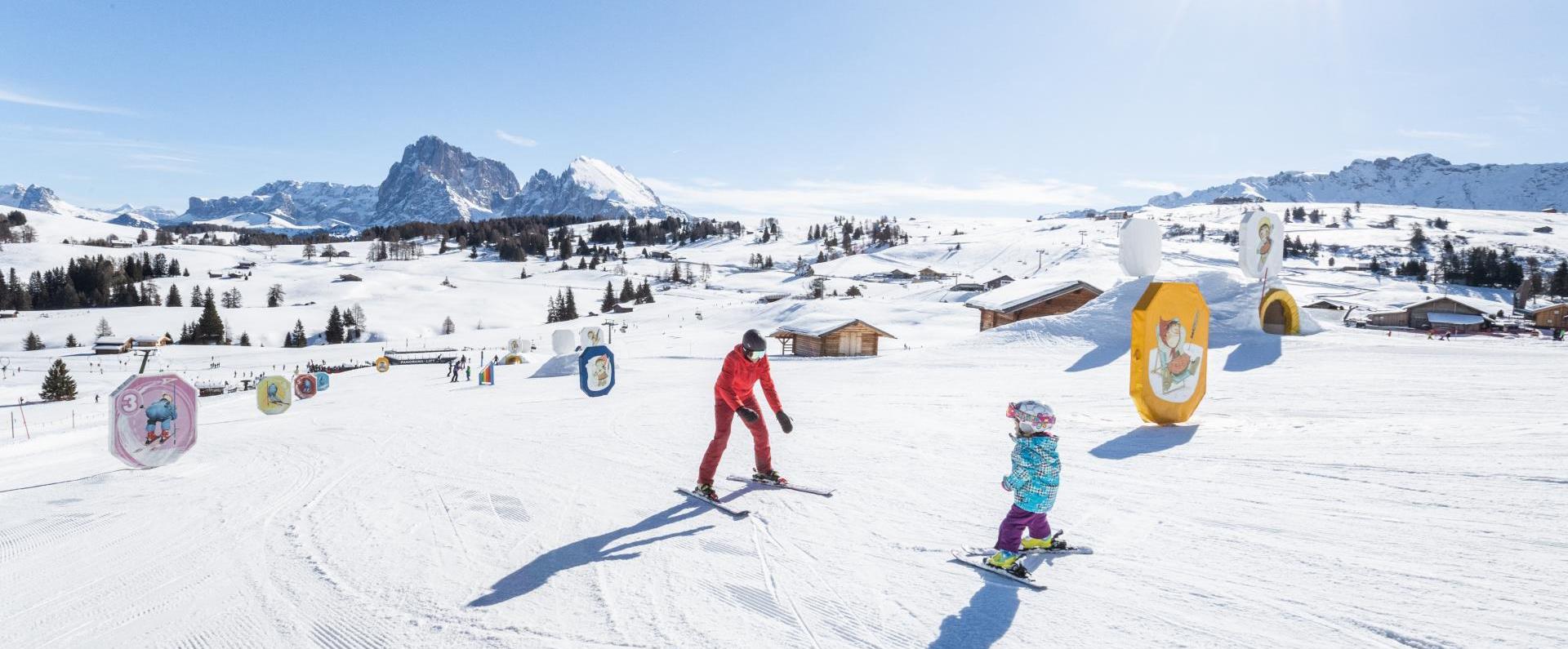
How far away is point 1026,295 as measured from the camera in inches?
1433

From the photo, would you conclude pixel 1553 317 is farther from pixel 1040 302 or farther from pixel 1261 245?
pixel 1261 245

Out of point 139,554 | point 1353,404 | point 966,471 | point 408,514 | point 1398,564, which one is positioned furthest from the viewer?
point 1353,404

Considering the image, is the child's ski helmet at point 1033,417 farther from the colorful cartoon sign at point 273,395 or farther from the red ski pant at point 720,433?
the colorful cartoon sign at point 273,395

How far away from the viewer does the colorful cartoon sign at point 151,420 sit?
9766mm

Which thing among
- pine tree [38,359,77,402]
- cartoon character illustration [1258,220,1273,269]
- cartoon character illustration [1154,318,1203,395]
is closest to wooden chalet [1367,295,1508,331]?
cartoon character illustration [1258,220,1273,269]

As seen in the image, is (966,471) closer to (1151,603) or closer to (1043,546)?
(1043,546)

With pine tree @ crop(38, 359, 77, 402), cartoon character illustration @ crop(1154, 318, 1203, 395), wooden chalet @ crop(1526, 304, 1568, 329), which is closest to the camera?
cartoon character illustration @ crop(1154, 318, 1203, 395)

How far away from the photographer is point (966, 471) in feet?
28.0

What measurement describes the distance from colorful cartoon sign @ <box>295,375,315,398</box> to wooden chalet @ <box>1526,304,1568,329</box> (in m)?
75.7

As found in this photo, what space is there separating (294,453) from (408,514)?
5412mm

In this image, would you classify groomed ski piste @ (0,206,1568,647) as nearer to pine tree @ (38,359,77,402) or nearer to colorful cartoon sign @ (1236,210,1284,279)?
colorful cartoon sign @ (1236,210,1284,279)

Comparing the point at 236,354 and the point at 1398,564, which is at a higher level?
the point at 1398,564

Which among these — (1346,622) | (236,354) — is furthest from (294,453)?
(236,354)

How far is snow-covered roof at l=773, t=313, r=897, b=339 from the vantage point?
35844 mm
